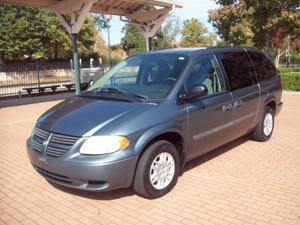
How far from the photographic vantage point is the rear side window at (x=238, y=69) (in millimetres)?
5587

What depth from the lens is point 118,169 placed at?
385cm

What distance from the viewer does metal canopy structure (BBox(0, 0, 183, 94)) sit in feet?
44.3

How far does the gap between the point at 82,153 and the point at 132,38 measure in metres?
59.8

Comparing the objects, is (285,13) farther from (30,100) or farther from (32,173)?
(32,173)

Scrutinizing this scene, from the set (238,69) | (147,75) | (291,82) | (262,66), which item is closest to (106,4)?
(291,82)

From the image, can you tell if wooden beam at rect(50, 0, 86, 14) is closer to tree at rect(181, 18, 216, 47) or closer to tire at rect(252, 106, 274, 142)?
tire at rect(252, 106, 274, 142)

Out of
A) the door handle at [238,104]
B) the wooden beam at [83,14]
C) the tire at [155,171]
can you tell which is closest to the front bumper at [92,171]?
the tire at [155,171]

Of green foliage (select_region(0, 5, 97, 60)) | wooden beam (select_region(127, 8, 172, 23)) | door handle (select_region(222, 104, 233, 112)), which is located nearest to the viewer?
door handle (select_region(222, 104, 233, 112))

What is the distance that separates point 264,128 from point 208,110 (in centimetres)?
236

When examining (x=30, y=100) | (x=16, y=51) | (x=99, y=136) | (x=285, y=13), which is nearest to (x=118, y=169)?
(x=99, y=136)

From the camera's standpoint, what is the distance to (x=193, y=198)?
435 centimetres

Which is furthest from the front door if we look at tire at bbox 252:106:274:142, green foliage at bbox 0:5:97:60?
green foliage at bbox 0:5:97:60

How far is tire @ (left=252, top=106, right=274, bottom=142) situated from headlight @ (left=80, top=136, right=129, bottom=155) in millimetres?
3728

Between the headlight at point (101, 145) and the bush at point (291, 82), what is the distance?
13441mm
